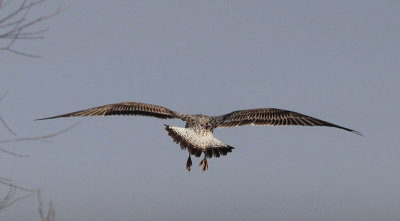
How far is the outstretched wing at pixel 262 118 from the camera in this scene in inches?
616

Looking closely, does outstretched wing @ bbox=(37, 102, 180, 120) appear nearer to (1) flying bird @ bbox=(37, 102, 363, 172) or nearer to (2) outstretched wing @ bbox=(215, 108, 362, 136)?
(1) flying bird @ bbox=(37, 102, 363, 172)

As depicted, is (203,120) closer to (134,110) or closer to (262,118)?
(262,118)

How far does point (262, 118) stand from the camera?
16125 millimetres

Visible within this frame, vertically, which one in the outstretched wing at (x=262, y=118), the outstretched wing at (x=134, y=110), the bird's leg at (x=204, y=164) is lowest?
the bird's leg at (x=204, y=164)

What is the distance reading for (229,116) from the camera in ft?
54.1

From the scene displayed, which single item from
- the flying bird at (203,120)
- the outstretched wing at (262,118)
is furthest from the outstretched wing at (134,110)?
the outstretched wing at (262,118)

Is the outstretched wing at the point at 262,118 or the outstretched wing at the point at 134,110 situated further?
the outstretched wing at the point at 134,110

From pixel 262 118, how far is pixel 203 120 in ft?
5.77

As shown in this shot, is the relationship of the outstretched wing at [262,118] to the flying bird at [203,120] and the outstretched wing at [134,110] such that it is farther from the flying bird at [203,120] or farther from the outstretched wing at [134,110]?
the outstretched wing at [134,110]

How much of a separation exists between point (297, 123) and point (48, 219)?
1081 cm

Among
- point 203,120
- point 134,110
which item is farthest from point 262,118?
point 134,110

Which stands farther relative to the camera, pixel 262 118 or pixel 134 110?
pixel 134 110

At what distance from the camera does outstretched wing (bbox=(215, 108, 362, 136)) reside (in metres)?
15.7

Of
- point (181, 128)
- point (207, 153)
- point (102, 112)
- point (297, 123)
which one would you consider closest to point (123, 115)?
point (102, 112)
